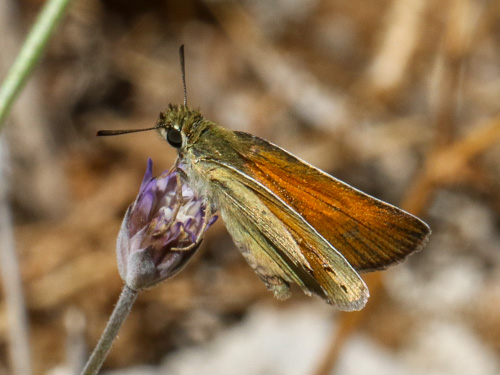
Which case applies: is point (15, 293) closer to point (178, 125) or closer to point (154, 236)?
point (154, 236)

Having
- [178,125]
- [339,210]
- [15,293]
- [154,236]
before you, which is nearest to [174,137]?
[178,125]

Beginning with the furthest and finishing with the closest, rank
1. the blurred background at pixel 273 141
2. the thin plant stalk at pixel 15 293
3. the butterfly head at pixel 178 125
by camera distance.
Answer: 1. the blurred background at pixel 273 141
2. the thin plant stalk at pixel 15 293
3. the butterfly head at pixel 178 125

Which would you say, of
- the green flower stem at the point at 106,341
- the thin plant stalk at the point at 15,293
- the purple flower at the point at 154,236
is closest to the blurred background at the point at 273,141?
the thin plant stalk at the point at 15,293

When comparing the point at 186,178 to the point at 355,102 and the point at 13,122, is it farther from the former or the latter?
the point at 355,102

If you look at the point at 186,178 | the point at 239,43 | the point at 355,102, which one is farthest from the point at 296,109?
the point at 186,178

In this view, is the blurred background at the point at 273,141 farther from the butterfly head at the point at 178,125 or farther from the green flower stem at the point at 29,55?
the green flower stem at the point at 29,55

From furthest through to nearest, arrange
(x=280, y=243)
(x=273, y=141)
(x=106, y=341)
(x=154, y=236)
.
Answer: (x=273, y=141)
(x=280, y=243)
(x=154, y=236)
(x=106, y=341)
